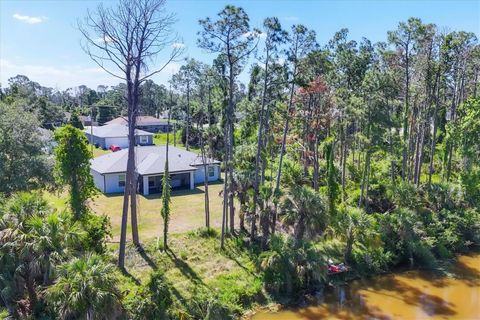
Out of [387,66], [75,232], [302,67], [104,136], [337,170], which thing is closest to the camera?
[75,232]

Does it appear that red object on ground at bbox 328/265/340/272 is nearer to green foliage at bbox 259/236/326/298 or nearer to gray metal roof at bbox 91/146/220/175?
green foliage at bbox 259/236/326/298

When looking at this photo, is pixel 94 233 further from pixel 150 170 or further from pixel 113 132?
pixel 113 132

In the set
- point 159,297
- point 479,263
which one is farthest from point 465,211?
point 159,297

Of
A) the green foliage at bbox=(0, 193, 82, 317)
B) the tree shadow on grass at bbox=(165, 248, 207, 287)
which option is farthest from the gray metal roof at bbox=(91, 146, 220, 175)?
the green foliage at bbox=(0, 193, 82, 317)

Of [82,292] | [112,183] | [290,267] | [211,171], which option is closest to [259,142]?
[290,267]

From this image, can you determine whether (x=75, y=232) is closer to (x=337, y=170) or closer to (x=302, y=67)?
(x=302, y=67)
